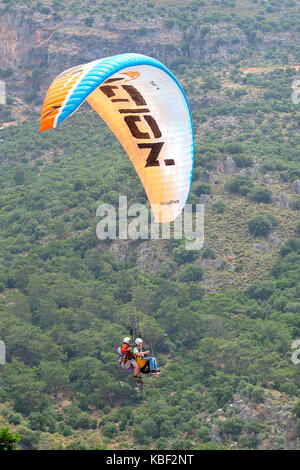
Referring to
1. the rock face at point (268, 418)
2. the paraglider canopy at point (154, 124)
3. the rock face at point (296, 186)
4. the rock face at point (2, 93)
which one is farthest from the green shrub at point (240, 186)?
the paraglider canopy at point (154, 124)

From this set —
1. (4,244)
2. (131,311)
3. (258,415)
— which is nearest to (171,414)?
(258,415)

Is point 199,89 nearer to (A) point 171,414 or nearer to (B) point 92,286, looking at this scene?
(B) point 92,286

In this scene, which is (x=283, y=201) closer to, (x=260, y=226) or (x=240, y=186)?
(x=240, y=186)

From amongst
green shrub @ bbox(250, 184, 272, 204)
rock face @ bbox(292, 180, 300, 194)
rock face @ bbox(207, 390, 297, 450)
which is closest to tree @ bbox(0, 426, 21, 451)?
rock face @ bbox(207, 390, 297, 450)

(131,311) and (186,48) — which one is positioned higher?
(186,48)
